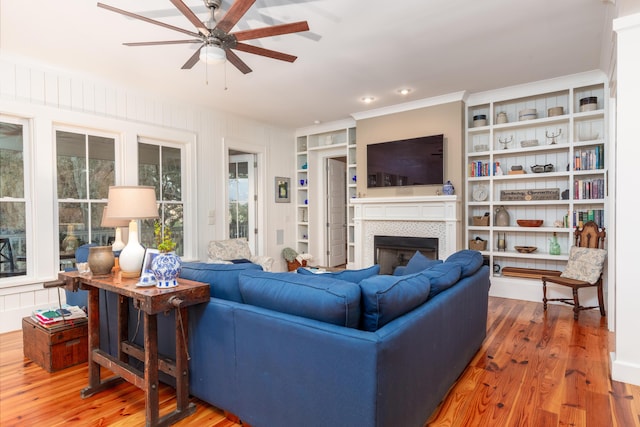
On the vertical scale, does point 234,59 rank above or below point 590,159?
above

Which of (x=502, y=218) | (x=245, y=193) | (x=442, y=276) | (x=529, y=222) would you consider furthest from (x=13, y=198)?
(x=529, y=222)

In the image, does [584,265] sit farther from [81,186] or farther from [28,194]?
[28,194]

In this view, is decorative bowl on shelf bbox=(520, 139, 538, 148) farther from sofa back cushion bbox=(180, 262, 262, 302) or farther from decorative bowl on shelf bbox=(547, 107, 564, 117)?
sofa back cushion bbox=(180, 262, 262, 302)

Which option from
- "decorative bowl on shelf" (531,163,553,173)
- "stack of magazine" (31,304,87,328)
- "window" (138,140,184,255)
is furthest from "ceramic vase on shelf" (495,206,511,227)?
"stack of magazine" (31,304,87,328)

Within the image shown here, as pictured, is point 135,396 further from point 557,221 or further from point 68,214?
point 557,221

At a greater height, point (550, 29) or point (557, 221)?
point (550, 29)

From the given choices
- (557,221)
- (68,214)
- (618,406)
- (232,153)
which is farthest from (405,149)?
(68,214)

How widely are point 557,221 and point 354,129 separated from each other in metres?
3.24

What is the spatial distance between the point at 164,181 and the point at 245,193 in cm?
155

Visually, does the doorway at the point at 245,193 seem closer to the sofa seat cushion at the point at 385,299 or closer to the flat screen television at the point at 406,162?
the flat screen television at the point at 406,162

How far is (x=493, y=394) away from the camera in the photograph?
86.6 inches

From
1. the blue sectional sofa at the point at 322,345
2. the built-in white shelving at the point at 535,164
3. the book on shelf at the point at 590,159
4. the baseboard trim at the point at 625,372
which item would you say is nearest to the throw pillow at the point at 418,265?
the blue sectional sofa at the point at 322,345

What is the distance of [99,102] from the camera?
4035mm

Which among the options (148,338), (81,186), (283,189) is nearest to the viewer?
(148,338)
